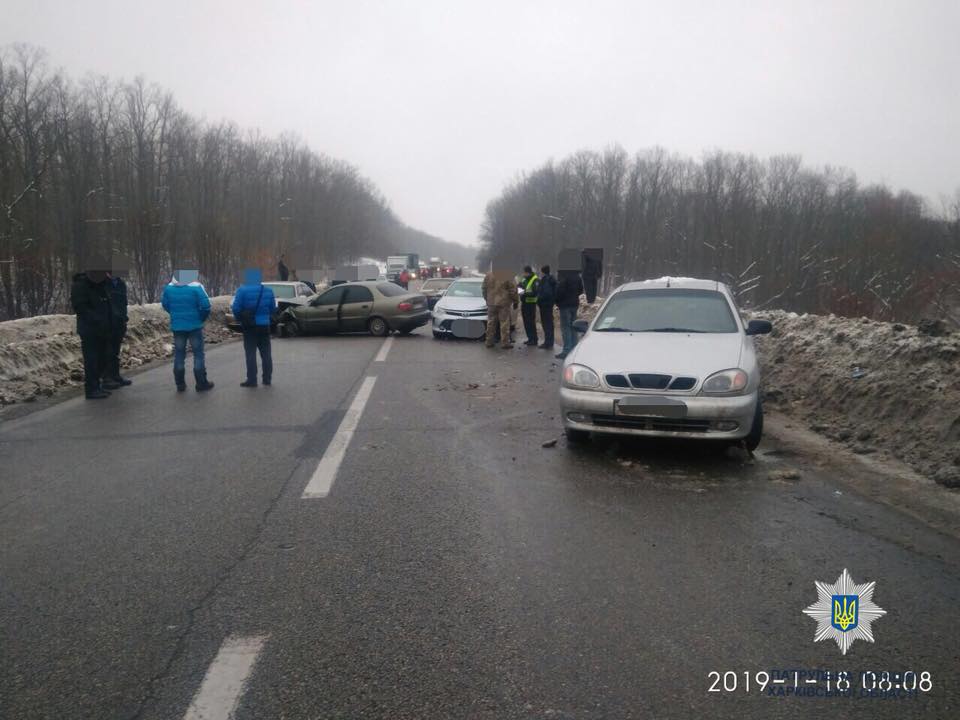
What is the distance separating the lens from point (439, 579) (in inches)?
156

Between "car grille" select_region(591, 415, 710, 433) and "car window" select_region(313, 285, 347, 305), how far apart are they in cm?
1438

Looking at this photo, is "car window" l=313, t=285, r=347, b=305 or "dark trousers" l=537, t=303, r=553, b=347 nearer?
"dark trousers" l=537, t=303, r=553, b=347

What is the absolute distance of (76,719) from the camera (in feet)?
8.85

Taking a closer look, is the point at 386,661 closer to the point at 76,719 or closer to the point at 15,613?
the point at 76,719

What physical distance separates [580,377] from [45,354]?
980 cm

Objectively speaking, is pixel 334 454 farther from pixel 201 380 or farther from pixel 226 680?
pixel 201 380

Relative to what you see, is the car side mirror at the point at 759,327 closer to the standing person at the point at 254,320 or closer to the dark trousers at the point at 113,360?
the standing person at the point at 254,320

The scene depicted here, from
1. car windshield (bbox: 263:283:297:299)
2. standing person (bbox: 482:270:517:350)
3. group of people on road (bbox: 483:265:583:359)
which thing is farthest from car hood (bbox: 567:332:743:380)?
car windshield (bbox: 263:283:297:299)

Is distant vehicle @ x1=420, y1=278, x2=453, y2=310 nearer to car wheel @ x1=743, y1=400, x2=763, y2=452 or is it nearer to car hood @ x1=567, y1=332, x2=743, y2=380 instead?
car hood @ x1=567, y1=332, x2=743, y2=380

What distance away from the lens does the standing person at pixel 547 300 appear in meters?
16.2

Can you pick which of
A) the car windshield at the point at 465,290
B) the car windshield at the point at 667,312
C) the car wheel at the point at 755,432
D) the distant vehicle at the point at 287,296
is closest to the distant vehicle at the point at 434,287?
the distant vehicle at the point at 287,296

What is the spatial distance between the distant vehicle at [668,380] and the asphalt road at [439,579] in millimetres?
403

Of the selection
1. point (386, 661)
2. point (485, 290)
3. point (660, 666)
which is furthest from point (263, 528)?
point (485, 290)

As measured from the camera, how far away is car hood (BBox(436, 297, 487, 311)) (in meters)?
18.7
